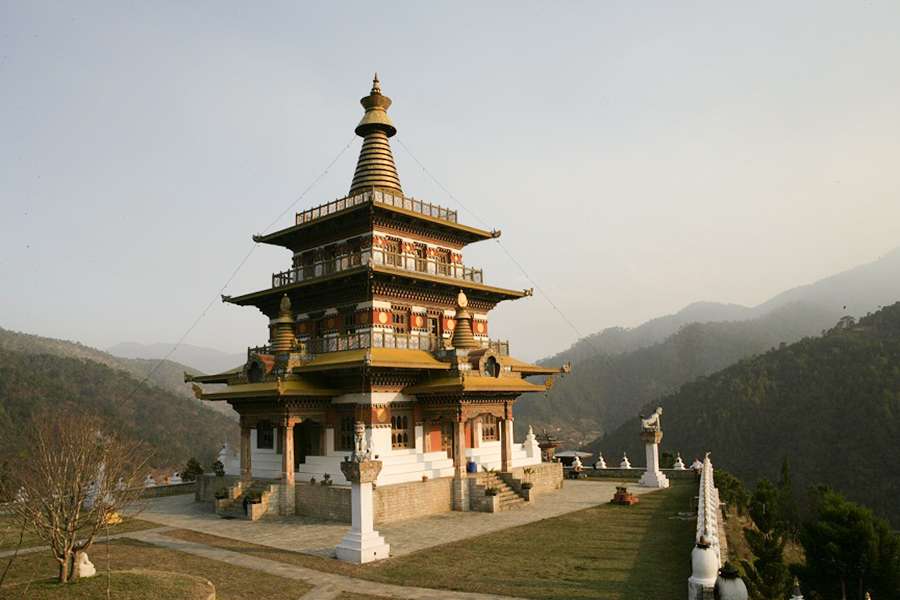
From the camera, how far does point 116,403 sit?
314 feet

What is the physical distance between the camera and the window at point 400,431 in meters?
27.4

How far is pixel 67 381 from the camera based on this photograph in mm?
96500

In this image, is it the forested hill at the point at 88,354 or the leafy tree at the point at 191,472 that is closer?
the leafy tree at the point at 191,472

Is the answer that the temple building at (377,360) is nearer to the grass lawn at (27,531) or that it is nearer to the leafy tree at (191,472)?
the grass lawn at (27,531)

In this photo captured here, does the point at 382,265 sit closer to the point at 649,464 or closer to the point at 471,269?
the point at 471,269

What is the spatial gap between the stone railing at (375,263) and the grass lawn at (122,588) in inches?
593

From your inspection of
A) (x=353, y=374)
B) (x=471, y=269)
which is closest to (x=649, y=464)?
(x=471, y=269)

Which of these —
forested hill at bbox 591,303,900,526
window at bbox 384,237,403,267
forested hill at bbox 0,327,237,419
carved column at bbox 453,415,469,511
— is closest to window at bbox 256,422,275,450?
carved column at bbox 453,415,469,511

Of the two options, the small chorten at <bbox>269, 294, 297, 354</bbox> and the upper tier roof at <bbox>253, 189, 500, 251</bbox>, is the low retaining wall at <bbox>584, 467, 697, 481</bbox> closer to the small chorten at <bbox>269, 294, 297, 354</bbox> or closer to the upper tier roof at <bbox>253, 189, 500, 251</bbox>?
the upper tier roof at <bbox>253, 189, 500, 251</bbox>

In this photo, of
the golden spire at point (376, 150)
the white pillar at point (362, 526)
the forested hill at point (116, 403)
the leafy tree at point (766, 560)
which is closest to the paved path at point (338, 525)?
the white pillar at point (362, 526)

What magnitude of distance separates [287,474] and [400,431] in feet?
16.4

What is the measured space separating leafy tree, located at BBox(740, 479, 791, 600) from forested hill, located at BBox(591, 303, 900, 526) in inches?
2208

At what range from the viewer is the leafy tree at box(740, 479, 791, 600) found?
1541cm

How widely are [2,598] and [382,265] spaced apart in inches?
701
